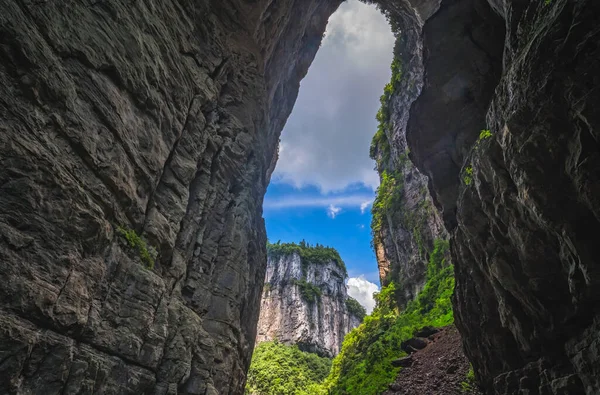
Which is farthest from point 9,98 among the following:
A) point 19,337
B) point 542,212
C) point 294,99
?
point 294,99

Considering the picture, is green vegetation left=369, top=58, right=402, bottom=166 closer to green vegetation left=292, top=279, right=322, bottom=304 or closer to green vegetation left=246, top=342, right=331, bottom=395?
green vegetation left=246, top=342, right=331, bottom=395

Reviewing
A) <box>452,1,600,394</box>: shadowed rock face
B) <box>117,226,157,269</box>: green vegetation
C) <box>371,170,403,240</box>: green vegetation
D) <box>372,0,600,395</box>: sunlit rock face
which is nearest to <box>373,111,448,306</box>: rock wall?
<box>371,170,403,240</box>: green vegetation

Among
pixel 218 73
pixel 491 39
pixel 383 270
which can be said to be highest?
pixel 383 270

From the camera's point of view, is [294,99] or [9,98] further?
[294,99]

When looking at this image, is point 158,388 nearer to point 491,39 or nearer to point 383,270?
point 491,39

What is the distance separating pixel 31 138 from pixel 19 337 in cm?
324

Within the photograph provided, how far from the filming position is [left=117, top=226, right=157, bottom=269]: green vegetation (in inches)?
331

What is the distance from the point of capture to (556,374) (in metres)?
7.49

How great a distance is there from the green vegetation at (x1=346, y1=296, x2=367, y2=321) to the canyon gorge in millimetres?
77108

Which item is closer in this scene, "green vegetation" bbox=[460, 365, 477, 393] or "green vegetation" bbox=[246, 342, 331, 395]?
"green vegetation" bbox=[460, 365, 477, 393]

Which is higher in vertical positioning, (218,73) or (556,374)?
(218,73)

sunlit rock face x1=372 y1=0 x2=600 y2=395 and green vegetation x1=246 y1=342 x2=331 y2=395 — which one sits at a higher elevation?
green vegetation x1=246 y1=342 x2=331 y2=395

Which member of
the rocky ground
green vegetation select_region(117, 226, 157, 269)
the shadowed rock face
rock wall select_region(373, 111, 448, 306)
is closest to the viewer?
the shadowed rock face

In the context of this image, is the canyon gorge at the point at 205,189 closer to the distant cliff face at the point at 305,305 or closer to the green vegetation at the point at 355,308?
the distant cliff face at the point at 305,305
